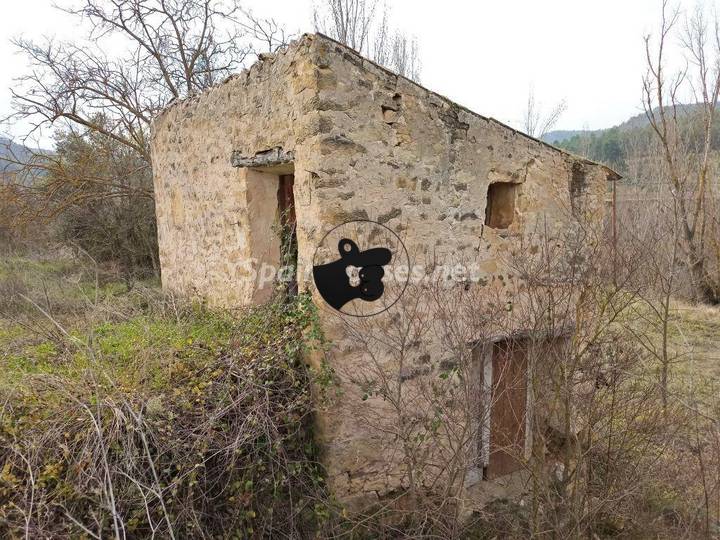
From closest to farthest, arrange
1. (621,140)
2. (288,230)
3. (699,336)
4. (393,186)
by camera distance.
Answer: (393,186) < (288,230) < (699,336) < (621,140)

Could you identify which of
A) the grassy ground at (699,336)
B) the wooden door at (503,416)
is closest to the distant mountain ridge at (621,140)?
the wooden door at (503,416)

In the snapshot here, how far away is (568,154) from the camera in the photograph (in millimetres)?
4633

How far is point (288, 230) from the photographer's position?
14.4 ft

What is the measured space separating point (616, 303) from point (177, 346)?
357cm

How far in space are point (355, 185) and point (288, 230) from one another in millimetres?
1158

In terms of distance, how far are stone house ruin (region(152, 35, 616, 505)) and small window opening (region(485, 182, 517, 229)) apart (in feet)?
0.03

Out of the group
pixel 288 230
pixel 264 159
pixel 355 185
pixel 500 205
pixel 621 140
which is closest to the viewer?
pixel 355 185

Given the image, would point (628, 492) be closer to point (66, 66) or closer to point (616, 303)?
point (616, 303)

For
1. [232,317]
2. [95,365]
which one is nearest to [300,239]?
[232,317]

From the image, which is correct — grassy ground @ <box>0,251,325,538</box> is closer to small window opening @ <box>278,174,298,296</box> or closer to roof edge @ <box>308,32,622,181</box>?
small window opening @ <box>278,174,298,296</box>

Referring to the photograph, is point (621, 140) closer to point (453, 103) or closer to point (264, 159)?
point (453, 103)

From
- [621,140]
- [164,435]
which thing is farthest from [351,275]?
[621,140]

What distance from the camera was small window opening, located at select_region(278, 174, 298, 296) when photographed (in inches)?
165

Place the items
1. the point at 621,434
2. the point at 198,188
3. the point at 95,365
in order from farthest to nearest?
the point at 198,188 → the point at 621,434 → the point at 95,365
